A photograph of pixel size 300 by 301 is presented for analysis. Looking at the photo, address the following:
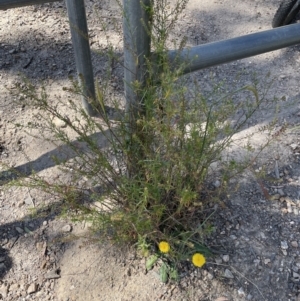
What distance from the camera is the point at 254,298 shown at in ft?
5.70

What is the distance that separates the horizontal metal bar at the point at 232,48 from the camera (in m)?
1.47

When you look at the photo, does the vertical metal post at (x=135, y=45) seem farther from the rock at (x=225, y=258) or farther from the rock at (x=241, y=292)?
the rock at (x=241, y=292)

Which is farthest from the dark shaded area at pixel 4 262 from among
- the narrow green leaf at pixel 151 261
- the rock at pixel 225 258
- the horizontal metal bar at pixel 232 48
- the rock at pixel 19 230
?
the horizontal metal bar at pixel 232 48

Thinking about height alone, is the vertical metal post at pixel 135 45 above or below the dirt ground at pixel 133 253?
above

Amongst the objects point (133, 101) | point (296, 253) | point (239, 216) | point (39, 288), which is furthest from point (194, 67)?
point (39, 288)

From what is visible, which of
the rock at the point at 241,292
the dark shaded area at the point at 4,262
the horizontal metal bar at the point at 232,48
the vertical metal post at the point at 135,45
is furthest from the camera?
the dark shaded area at the point at 4,262

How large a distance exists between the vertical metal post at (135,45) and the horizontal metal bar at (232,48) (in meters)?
0.11

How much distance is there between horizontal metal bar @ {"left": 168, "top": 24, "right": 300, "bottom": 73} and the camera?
147 centimetres

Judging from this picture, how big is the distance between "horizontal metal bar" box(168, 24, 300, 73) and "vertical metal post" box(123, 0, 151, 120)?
114mm

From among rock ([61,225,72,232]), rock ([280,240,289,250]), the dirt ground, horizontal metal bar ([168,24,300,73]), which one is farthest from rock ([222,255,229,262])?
horizontal metal bar ([168,24,300,73])

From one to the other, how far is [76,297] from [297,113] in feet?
5.76

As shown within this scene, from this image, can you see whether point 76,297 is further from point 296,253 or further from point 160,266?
point 296,253

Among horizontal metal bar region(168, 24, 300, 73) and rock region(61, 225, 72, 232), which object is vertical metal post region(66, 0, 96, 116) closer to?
horizontal metal bar region(168, 24, 300, 73)

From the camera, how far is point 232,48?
154 centimetres
